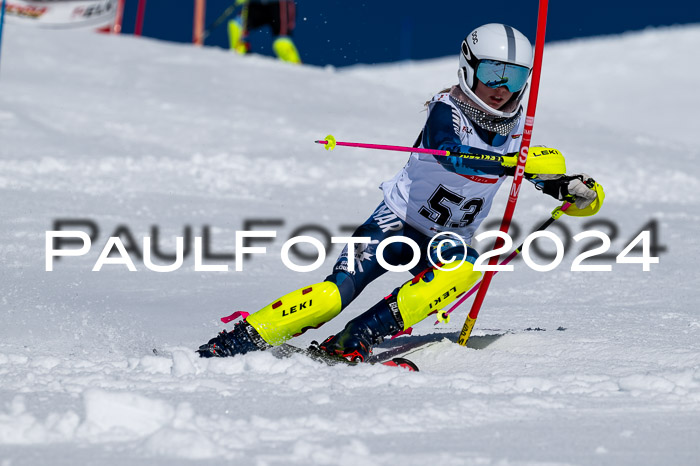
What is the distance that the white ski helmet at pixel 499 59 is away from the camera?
3.75 meters

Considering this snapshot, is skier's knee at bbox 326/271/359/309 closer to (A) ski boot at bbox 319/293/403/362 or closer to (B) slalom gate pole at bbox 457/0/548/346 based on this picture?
(A) ski boot at bbox 319/293/403/362

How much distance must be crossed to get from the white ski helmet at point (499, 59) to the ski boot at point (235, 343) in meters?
1.23

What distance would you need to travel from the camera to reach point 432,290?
Result: 12.7 ft

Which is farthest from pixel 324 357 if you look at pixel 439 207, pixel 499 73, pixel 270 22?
pixel 270 22

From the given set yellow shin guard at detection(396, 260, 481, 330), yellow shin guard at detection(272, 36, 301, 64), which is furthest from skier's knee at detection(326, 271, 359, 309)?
yellow shin guard at detection(272, 36, 301, 64)

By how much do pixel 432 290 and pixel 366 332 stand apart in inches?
11.9

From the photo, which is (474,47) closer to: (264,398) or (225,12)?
(264,398)

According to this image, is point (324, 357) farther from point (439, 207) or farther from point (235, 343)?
point (439, 207)

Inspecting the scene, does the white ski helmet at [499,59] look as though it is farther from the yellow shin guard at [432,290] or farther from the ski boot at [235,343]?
the ski boot at [235,343]

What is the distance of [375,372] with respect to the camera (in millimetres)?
3441

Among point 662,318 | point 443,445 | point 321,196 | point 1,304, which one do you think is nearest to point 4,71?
point 321,196

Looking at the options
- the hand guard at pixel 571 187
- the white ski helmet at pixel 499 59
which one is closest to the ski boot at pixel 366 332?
the hand guard at pixel 571 187

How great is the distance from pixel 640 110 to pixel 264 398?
14471mm

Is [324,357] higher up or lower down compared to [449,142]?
lower down
